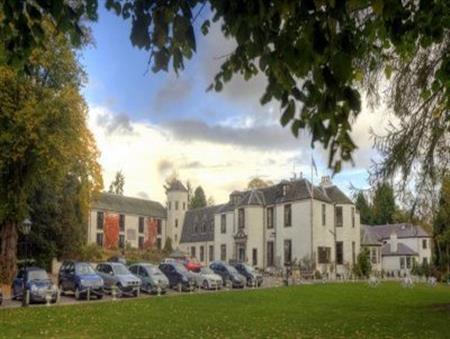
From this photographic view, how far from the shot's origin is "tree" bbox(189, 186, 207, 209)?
117188mm

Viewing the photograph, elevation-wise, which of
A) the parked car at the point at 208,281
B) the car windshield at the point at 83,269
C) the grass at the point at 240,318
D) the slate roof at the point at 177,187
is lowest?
the grass at the point at 240,318

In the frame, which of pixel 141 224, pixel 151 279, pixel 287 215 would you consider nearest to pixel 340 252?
pixel 287 215

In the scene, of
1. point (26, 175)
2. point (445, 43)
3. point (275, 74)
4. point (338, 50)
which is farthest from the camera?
point (26, 175)

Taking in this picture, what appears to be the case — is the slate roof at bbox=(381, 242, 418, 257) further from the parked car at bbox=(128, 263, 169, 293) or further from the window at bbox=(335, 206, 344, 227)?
the parked car at bbox=(128, 263, 169, 293)

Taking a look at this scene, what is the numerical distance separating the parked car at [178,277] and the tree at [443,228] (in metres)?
15.2

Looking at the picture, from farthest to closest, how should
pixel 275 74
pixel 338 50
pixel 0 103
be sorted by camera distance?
pixel 0 103 → pixel 275 74 → pixel 338 50

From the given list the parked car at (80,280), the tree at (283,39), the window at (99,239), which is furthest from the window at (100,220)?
the tree at (283,39)

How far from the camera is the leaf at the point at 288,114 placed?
5.37 m

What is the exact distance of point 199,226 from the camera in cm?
7894

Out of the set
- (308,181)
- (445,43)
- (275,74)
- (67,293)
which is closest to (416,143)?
(445,43)

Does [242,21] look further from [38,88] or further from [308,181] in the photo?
[308,181]

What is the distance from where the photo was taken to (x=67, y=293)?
33.4m

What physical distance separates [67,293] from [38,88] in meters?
12.0

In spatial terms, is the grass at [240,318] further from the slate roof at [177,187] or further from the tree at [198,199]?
the tree at [198,199]
